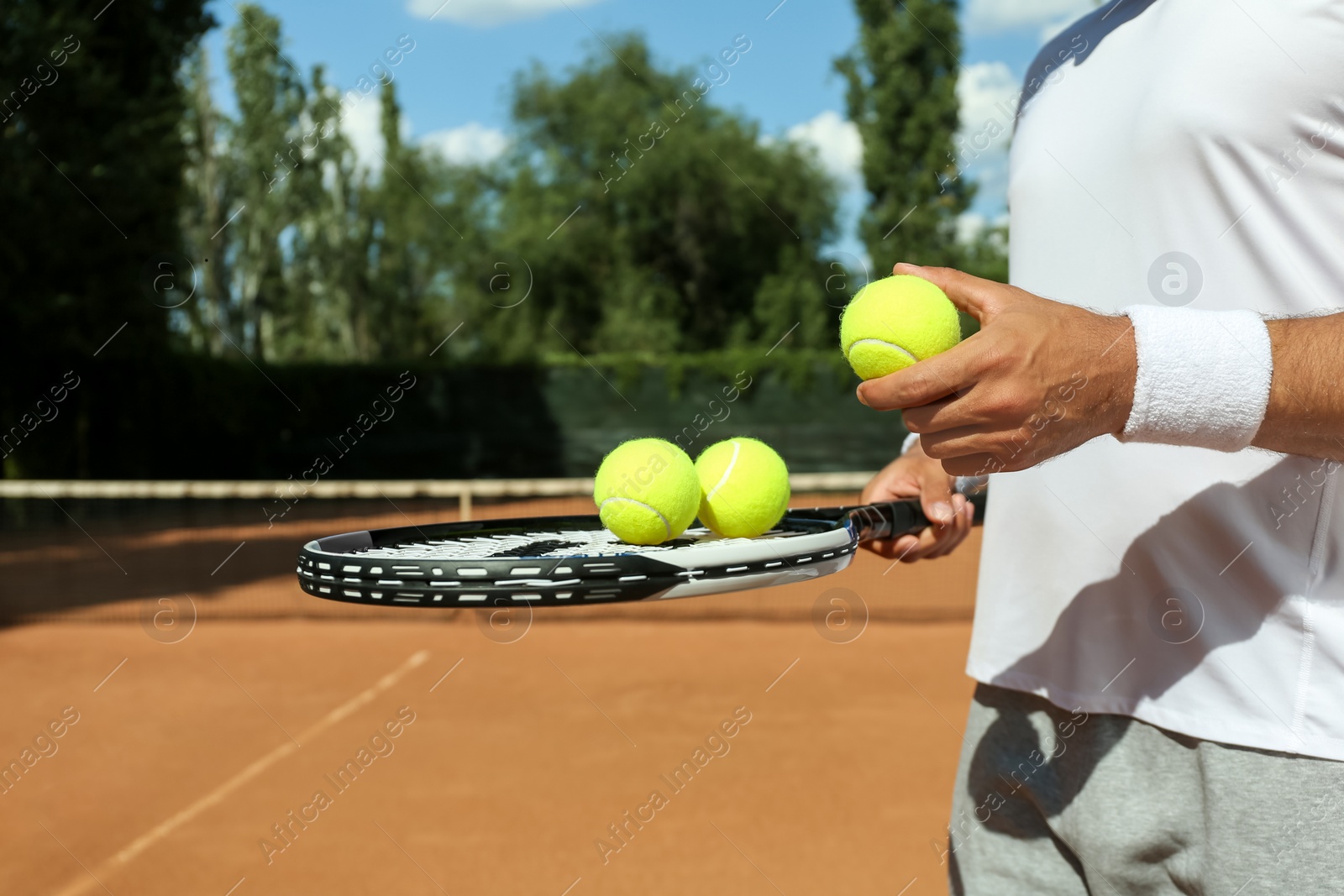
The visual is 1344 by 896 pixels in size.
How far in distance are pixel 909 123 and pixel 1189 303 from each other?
855 inches

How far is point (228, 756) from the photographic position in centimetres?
488

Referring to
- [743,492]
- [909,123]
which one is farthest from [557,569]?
[909,123]

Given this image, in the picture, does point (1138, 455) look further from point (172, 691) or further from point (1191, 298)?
point (172, 691)

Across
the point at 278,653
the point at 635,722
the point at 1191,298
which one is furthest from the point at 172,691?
the point at 1191,298

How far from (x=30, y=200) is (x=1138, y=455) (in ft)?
42.8

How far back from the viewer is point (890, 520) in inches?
66.4

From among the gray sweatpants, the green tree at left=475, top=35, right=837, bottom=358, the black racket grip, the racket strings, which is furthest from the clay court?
the green tree at left=475, top=35, right=837, bottom=358

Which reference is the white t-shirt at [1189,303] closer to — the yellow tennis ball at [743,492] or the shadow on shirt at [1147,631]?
the shadow on shirt at [1147,631]

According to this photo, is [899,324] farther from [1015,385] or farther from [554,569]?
[554,569]

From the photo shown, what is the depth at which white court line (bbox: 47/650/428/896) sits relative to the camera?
3748 millimetres

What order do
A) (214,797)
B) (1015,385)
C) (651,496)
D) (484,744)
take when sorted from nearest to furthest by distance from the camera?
1. (1015,385)
2. (651,496)
3. (214,797)
4. (484,744)

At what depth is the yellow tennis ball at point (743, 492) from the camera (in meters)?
1.57

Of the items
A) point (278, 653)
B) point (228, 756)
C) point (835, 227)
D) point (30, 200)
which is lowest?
point (228, 756)

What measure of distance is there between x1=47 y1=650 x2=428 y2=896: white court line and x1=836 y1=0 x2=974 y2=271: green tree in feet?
56.4
